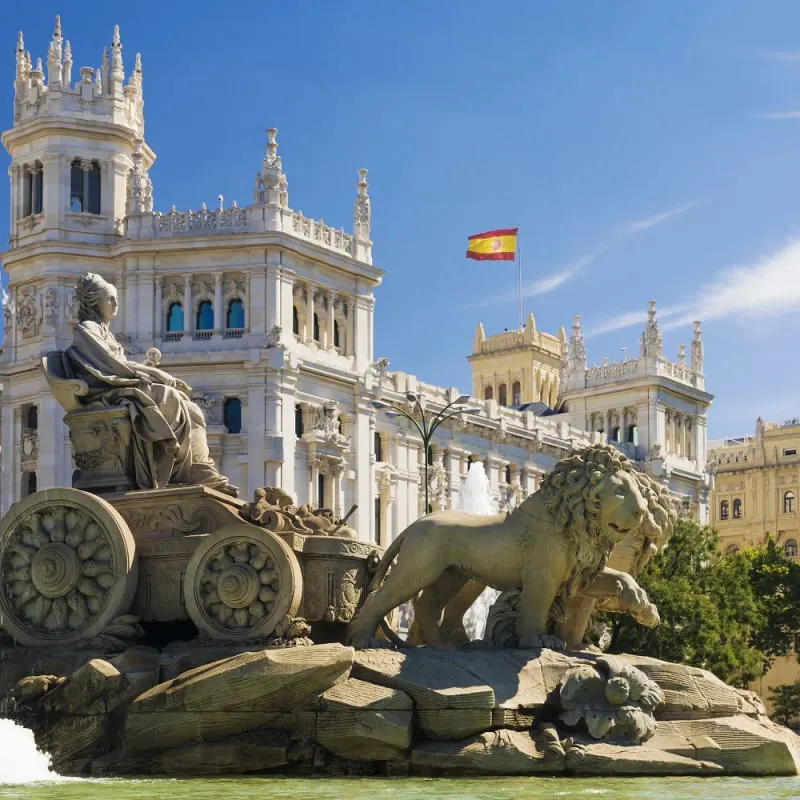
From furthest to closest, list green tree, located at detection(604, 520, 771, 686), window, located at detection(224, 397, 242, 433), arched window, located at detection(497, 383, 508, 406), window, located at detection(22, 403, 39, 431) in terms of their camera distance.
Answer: arched window, located at detection(497, 383, 508, 406) < window, located at detection(22, 403, 39, 431) < window, located at detection(224, 397, 242, 433) < green tree, located at detection(604, 520, 771, 686)

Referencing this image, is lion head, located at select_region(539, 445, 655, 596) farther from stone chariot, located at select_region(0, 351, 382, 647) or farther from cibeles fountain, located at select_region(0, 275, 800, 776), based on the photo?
stone chariot, located at select_region(0, 351, 382, 647)

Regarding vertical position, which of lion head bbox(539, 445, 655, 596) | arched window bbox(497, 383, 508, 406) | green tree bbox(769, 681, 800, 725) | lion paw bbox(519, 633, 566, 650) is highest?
arched window bbox(497, 383, 508, 406)

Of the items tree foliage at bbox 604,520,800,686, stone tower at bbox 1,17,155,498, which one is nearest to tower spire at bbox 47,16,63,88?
stone tower at bbox 1,17,155,498

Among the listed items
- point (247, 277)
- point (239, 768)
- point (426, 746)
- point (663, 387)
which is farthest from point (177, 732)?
point (663, 387)

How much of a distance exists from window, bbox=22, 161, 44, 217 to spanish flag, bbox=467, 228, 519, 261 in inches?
776

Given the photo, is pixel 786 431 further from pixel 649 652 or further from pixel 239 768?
pixel 239 768

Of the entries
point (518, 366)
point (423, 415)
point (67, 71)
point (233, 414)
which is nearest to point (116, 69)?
point (67, 71)

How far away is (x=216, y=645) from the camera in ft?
56.3

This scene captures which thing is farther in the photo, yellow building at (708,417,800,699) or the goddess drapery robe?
yellow building at (708,417,800,699)

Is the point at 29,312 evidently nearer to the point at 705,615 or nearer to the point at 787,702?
the point at 787,702

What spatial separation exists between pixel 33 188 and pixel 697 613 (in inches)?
1498

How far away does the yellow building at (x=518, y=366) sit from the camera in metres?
124

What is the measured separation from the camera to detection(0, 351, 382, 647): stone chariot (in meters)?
17.2

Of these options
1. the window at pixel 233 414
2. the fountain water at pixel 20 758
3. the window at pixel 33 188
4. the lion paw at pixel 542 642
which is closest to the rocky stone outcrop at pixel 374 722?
the fountain water at pixel 20 758
